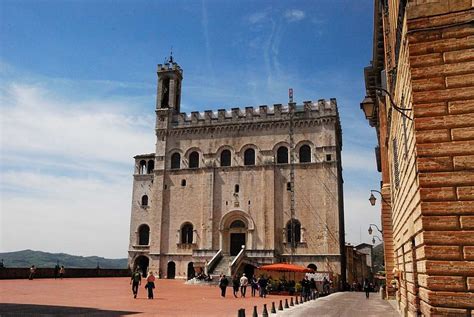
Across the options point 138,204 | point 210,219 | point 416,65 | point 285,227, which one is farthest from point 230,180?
point 416,65

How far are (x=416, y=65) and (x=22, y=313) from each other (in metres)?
12.6

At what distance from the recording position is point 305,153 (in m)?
44.4

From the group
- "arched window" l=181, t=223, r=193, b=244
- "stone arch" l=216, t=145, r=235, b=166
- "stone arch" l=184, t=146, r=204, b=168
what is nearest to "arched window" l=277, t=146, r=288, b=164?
"stone arch" l=216, t=145, r=235, b=166

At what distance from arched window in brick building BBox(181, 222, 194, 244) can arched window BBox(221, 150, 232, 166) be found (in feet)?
24.5

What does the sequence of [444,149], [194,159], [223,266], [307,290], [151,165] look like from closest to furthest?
[444,149] < [307,290] < [223,266] < [194,159] < [151,165]

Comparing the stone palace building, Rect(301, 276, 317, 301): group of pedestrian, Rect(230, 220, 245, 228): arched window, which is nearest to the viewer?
Rect(301, 276, 317, 301): group of pedestrian

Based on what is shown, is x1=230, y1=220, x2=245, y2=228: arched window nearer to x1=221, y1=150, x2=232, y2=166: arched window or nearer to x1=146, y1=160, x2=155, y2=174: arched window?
x1=221, y1=150, x2=232, y2=166: arched window

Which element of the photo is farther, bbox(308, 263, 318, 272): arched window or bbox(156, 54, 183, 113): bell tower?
bbox(156, 54, 183, 113): bell tower

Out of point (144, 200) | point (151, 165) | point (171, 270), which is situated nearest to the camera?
point (171, 270)

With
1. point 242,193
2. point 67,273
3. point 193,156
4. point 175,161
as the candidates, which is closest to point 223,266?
point 242,193

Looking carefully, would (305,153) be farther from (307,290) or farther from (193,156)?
(307,290)

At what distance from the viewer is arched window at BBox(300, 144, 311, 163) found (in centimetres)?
4418

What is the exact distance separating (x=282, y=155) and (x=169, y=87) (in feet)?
51.9

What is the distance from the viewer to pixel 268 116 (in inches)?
1822
